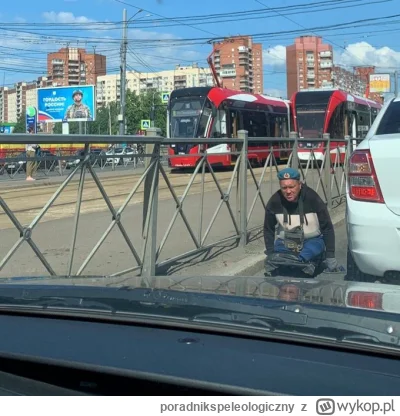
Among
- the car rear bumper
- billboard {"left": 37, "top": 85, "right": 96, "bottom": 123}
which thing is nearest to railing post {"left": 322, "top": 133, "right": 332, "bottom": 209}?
the car rear bumper

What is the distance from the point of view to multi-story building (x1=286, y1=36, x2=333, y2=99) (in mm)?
74438

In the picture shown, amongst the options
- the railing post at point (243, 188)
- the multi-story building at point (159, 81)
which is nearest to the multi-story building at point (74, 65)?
the multi-story building at point (159, 81)

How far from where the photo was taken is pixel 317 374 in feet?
5.55

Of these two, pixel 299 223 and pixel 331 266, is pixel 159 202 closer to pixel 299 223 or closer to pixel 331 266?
pixel 299 223

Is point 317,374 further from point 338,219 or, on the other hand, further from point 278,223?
point 338,219

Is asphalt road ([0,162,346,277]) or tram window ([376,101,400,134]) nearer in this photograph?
tram window ([376,101,400,134])

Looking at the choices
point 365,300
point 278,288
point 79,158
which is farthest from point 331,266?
point 365,300

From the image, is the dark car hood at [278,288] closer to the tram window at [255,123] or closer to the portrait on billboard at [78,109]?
the tram window at [255,123]

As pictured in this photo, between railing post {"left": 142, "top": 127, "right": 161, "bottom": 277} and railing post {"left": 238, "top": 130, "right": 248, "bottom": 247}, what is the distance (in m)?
2.14

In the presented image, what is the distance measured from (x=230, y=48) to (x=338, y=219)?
216 ft

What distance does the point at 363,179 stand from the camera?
482 cm

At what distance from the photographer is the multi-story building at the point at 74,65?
64.5 m

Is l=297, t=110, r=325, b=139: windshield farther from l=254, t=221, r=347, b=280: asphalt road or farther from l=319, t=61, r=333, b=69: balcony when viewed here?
l=319, t=61, r=333, b=69: balcony
